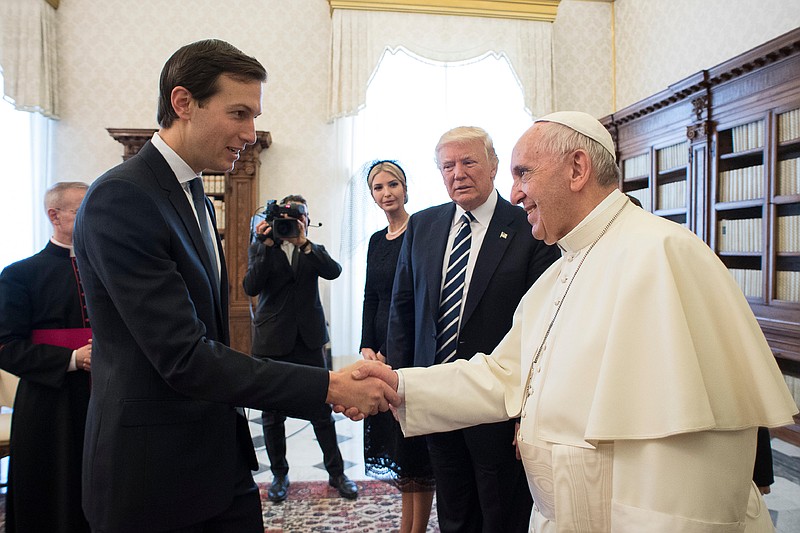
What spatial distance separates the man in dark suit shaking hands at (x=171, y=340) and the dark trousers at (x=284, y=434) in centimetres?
178

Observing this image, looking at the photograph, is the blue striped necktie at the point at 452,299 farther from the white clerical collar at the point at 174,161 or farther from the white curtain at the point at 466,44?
the white curtain at the point at 466,44

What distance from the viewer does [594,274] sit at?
1.43 m

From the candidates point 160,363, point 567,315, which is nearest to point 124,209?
point 160,363

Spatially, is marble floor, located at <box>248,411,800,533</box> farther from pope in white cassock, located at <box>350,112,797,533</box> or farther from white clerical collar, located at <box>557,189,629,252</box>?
white clerical collar, located at <box>557,189,629,252</box>

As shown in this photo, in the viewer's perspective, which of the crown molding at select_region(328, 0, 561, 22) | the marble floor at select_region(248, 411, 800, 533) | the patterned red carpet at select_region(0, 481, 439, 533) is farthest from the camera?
the crown molding at select_region(328, 0, 561, 22)

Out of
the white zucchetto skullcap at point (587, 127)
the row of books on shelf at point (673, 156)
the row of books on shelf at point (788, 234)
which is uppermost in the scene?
the row of books on shelf at point (673, 156)

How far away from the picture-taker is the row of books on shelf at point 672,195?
5.24 meters

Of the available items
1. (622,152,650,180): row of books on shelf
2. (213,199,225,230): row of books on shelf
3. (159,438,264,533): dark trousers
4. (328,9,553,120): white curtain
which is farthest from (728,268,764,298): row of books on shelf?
(213,199,225,230): row of books on shelf

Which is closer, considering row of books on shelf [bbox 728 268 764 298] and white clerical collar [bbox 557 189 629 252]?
white clerical collar [bbox 557 189 629 252]

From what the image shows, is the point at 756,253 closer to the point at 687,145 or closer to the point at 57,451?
the point at 687,145

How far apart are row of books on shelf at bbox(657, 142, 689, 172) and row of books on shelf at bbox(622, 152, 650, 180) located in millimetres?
208

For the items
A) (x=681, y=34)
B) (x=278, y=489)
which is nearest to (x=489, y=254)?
(x=278, y=489)

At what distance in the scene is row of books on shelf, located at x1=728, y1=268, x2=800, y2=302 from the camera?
412cm

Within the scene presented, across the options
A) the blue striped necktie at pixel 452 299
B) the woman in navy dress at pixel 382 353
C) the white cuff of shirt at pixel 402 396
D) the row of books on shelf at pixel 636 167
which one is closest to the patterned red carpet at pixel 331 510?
the woman in navy dress at pixel 382 353
